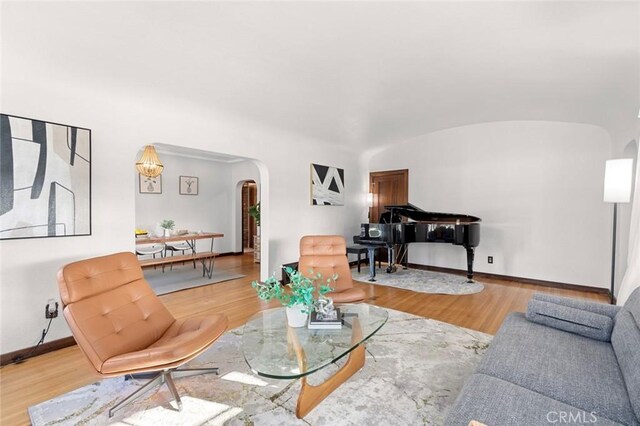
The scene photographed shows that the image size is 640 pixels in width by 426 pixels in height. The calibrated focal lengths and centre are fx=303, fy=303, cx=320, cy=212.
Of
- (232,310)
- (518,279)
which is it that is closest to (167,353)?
(232,310)

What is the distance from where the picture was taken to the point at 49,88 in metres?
2.83

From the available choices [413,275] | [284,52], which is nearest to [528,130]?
[413,275]

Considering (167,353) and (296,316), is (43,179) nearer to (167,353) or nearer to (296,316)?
(167,353)

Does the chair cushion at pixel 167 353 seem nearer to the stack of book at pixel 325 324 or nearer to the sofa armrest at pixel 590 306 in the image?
the stack of book at pixel 325 324

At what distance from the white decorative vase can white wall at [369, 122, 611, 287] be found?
4.78 m

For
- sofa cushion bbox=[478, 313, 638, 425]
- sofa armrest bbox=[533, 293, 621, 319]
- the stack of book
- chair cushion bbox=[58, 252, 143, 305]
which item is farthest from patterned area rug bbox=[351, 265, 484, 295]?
chair cushion bbox=[58, 252, 143, 305]

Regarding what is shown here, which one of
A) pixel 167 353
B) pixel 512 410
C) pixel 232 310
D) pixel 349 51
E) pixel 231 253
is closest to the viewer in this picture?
pixel 512 410

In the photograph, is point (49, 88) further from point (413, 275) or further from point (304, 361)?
point (413, 275)

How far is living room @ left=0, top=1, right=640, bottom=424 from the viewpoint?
219 cm

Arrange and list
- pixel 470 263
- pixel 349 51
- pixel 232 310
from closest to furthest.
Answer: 1. pixel 349 51
2. pixel 232 310
3. pixel 470 263

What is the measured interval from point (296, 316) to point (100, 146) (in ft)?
9.03

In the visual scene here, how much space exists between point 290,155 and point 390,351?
12.0 feet

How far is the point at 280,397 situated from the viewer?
2090 mm

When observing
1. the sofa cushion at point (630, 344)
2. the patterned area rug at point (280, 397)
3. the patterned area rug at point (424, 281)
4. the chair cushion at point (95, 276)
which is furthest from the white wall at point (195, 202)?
the sofa cushion at point (630, 344)
